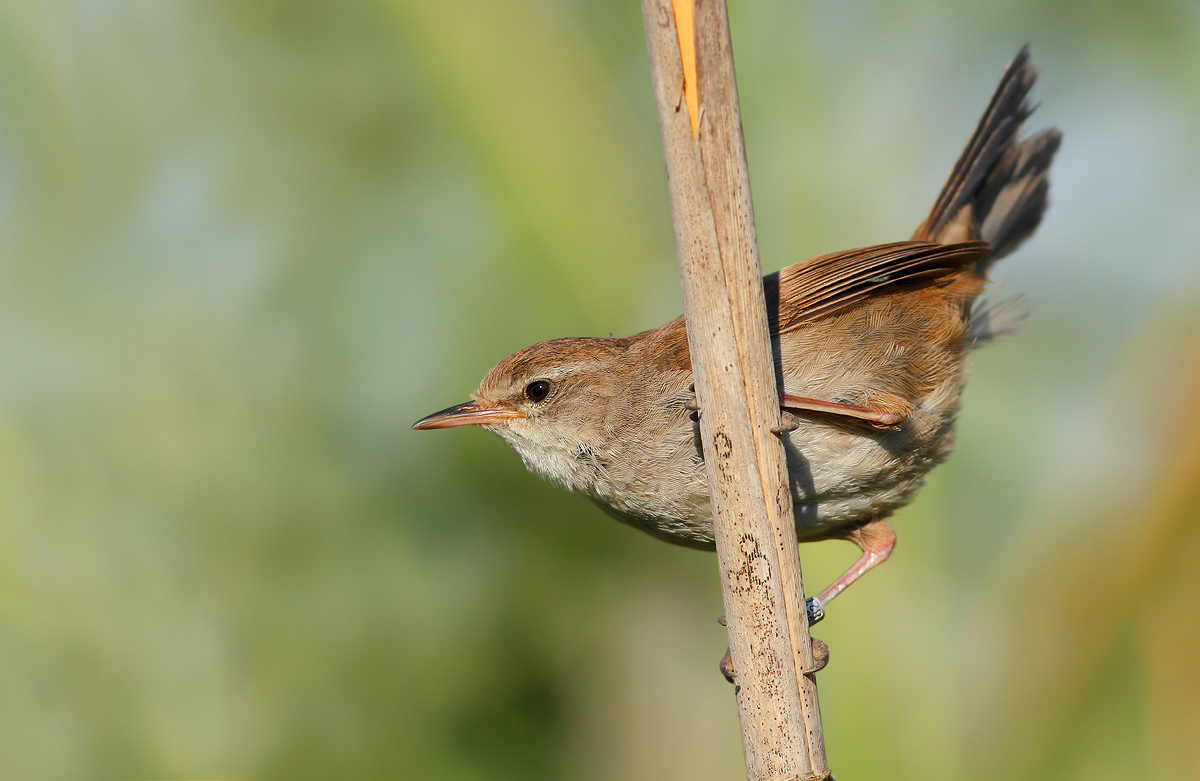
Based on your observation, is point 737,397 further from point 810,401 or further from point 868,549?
point 868,549

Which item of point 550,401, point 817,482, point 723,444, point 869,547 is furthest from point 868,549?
point 723,444

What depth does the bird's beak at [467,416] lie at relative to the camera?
128 inches

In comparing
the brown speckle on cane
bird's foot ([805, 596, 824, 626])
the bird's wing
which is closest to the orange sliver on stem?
the brown speckle on cane

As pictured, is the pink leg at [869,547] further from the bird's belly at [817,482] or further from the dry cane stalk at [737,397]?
the dry cane stalk at [737,397]

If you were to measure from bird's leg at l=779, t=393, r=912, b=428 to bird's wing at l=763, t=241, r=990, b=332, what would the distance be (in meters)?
0.31

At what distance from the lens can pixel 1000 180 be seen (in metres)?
3.88

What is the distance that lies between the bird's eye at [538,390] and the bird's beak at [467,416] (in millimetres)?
82

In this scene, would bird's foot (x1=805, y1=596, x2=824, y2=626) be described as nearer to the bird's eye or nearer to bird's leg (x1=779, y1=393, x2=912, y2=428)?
bird's leg (x1=779, y1=393, x2=912, y2=428)

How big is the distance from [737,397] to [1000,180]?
246cm

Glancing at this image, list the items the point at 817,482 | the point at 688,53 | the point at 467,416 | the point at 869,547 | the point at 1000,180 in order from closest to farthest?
the point at 688,53 < the point at 817,482 < the point at 467,416 < the point at 869,547 < the point at 1000,180

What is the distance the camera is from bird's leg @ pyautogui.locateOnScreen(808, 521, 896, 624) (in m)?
3.36

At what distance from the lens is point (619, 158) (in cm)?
407

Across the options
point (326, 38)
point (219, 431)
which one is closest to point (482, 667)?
point (219, 431)

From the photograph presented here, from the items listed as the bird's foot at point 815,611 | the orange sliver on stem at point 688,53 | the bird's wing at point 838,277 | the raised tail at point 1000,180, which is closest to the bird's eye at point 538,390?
the bird's wing at point 838,277
